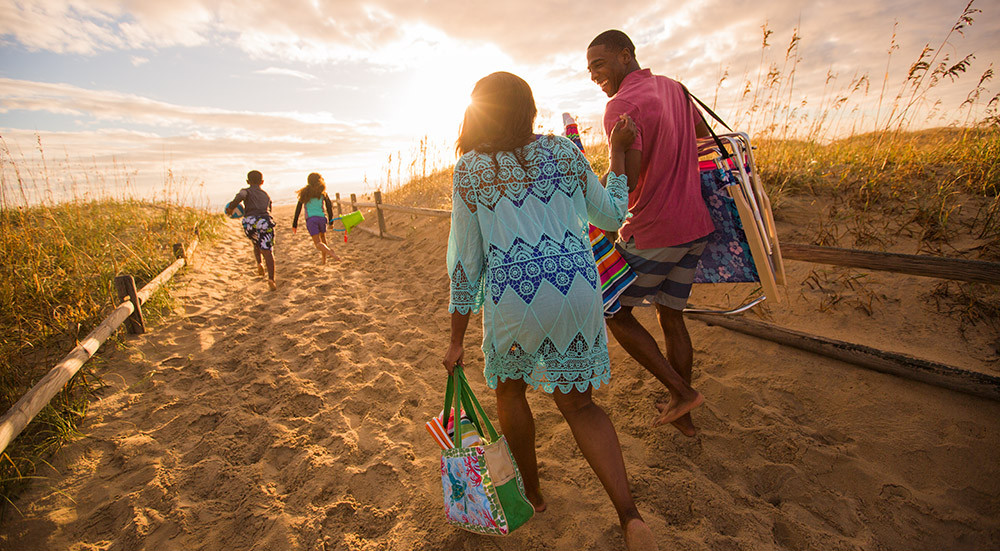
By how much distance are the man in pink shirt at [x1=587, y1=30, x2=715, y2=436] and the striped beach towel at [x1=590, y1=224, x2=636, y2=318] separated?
19cm

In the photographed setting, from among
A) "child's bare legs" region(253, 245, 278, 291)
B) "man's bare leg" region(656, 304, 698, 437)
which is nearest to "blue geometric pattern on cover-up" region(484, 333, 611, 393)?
"man's bare leg" region(656, 304, 698, 437)

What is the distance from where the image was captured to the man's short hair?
1.99 metres

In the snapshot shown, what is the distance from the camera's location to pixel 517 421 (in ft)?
5.42

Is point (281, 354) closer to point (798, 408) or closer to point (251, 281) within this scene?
point (251, 281)

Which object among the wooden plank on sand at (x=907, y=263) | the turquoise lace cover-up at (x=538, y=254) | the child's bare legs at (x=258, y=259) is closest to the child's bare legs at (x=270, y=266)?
the child's bare legs at (x=258, y=259)

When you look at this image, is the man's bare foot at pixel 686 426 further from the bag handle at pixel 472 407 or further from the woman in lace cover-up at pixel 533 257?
the bag handle at pixel 472 407

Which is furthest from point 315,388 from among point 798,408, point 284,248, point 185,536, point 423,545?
point 284,248

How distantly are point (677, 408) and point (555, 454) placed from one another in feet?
2.38

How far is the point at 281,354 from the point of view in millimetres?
3668

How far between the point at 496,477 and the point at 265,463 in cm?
169

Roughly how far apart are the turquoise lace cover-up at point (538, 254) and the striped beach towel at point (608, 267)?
0.44 metres

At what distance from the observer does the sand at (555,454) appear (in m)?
1.84

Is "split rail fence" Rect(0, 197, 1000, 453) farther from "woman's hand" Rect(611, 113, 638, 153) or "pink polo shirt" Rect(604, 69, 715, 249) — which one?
"woman's hand" Rect(611, 113, 638, 153)

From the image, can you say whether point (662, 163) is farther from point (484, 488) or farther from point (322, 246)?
point (322, 246)
